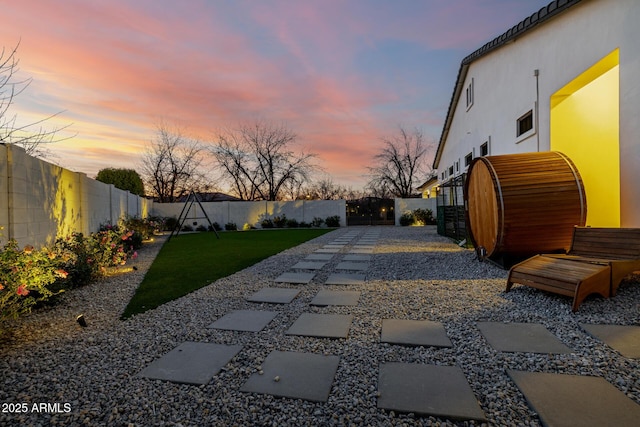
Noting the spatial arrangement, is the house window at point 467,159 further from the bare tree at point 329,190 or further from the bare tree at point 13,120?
the bare tree at point 329,190

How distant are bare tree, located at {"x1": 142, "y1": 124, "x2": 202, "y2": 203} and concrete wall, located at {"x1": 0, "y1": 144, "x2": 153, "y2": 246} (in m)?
15.3

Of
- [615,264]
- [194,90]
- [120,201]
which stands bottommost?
[615,264]

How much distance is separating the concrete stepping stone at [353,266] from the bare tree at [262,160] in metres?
19.9

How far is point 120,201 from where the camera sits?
10773 millimetres

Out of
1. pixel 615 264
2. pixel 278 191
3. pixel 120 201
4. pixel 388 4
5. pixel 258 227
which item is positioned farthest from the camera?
pixel 278 191

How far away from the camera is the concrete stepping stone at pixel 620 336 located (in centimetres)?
215

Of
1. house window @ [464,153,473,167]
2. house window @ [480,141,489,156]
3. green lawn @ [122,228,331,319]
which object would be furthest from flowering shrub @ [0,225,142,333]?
house window @ [464,153,473,167]

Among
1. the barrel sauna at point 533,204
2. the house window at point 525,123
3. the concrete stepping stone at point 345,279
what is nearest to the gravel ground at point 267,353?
the concrete stepping stone at point 345,279

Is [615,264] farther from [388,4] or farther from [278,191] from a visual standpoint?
[278,191]

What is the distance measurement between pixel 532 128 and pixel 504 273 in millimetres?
3373

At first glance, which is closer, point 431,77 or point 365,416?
point 365,416

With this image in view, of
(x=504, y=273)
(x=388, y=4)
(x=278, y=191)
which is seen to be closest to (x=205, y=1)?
(x=388, y=4)

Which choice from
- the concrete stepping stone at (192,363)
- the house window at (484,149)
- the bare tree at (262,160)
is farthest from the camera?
the bare tree at (262,160)

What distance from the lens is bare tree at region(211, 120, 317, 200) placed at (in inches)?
987
